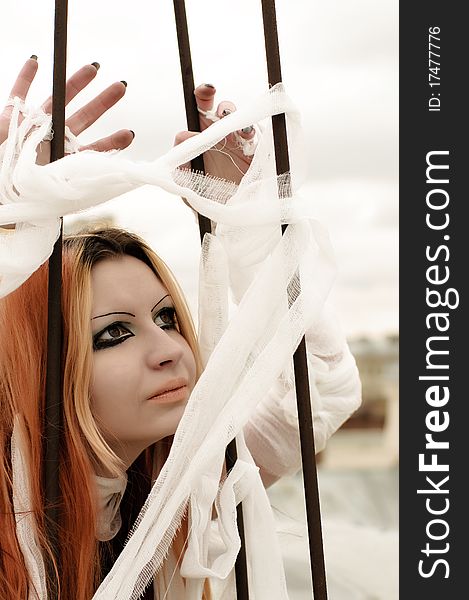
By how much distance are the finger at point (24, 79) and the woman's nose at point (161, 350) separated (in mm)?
258

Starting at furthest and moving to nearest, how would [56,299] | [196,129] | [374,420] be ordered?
[374,420]
[196,129]
[56,299]

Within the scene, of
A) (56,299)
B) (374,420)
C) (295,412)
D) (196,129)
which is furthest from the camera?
(374,420)

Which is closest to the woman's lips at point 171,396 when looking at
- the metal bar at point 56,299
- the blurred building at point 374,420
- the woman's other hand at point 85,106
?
the metal bar at point 56,299

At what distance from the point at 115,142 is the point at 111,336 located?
0.20 m

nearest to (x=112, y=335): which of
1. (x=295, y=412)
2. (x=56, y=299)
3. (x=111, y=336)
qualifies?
(x=111, y=336)

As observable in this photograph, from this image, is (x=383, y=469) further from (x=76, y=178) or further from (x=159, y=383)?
(x=76, y=178)

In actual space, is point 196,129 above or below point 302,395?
above

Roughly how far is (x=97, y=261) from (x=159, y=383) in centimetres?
14

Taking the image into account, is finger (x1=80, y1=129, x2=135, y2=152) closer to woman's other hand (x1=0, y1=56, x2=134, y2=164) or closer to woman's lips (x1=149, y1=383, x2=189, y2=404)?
woman's other hand (x1=0, y1=56, x2=134, y2=164)

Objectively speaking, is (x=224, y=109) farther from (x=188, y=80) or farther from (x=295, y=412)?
(x=295, y=412)

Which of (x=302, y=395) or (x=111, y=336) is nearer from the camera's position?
(x=302, y=395)

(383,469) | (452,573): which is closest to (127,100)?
(452,573)

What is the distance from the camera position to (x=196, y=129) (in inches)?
32.8

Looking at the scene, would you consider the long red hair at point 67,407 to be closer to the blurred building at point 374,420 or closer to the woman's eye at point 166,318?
the woman's eye at point 166,318
